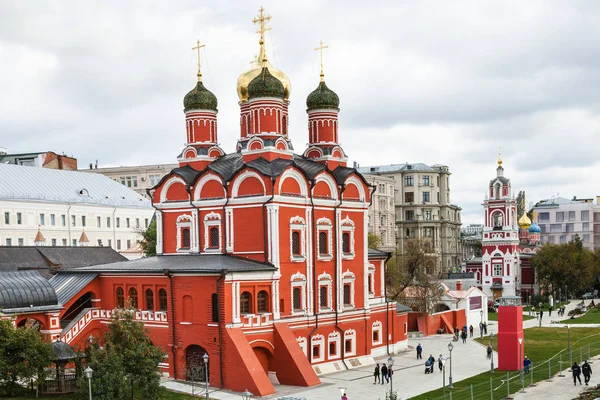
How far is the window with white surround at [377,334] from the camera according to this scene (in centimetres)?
3934

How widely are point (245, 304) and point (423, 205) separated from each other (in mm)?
63146

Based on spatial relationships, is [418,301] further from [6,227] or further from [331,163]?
[6,227]

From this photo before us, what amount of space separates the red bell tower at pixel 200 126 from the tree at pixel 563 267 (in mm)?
45117

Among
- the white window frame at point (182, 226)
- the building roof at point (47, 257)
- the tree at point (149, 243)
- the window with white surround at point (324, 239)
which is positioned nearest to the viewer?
the window with white surround at point (324, 239)

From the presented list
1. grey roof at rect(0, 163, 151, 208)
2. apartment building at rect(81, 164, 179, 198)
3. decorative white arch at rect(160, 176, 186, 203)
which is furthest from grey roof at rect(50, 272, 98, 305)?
apartment building at rect(81, 164, 179, 198)

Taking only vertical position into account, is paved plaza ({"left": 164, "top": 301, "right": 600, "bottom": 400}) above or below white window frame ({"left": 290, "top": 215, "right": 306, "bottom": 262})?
below

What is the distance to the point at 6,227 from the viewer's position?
5553cm

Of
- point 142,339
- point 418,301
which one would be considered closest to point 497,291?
point 418,301

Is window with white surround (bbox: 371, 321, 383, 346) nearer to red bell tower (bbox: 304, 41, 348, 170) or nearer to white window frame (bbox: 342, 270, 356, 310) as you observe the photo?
white window frame (bbox: 342, 270, 356, 310)

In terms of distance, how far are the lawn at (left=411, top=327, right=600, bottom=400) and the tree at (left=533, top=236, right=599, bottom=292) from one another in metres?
23.0

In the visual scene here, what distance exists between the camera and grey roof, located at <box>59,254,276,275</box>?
3120 centimetres

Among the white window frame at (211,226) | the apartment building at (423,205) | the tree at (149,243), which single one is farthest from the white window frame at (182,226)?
the apartment building at (423,205)

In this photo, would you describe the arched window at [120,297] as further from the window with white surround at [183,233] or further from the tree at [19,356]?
the tree at [19,356]

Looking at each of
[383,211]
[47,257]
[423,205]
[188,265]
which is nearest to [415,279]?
[188,265]
